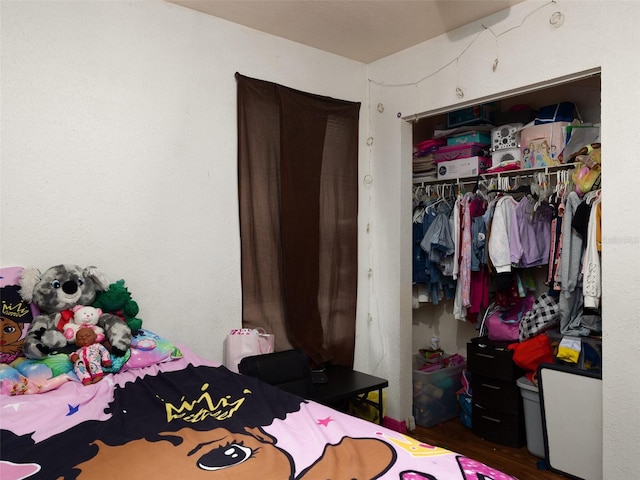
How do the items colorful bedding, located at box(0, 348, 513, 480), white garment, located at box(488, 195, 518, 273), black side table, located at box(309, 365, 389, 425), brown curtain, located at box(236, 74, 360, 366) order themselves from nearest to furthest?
colorful bedding, located at box(0, 348, 513, 480)
black side table, located at box(309, 365, 389, 425)
brown curtain, located at box(236, 74, 360, 366)
white garment, located at box(488, 195, 518, 273)

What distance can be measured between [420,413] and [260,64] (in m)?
2.72

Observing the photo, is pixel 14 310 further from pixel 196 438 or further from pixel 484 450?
pixel 484 450

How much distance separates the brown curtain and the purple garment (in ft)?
3.61

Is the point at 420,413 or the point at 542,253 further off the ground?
the point at 542,253

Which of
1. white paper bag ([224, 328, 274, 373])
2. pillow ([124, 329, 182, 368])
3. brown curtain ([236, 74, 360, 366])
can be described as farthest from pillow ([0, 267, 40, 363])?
brown curtain ([236, 74, 360, 366])

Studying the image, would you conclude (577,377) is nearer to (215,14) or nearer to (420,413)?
(420,413)

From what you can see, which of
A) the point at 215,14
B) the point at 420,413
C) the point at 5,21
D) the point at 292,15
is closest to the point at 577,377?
the point at 420,413

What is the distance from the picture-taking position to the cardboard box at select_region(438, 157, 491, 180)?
3.81 m

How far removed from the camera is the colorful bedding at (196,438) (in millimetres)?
1428

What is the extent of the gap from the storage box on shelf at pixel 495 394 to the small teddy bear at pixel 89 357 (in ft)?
8.13

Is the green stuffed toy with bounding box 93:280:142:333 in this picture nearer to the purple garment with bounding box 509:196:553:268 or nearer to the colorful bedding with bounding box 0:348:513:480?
the colorful bedding with bounding box 0:348:513:480

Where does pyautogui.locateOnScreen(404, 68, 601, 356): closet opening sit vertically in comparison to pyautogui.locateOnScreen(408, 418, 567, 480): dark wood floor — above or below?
above

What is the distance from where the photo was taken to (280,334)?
327 cm

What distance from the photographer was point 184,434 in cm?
167
